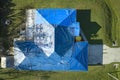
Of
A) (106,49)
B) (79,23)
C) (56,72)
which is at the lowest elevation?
(56,72)

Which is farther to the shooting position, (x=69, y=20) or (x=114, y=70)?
(x=114, y=70)

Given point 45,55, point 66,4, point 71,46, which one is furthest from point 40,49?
point 66,4

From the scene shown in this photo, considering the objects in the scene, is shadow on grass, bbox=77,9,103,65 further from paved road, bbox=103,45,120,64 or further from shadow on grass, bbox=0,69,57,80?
shadow on grass, bbox=0,69,57,80

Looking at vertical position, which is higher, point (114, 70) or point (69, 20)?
point (69, 20)

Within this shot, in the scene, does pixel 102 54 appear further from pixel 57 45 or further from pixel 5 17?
pixel 5 17

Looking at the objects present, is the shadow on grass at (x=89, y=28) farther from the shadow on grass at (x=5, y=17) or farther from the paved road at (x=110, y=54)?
the shadow on grass at (x=5, y=17)

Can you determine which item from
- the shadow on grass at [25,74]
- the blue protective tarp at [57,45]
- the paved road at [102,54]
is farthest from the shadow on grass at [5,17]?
the paved road at [102,54]

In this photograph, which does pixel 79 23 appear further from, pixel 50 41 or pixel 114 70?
pixel 114 70
